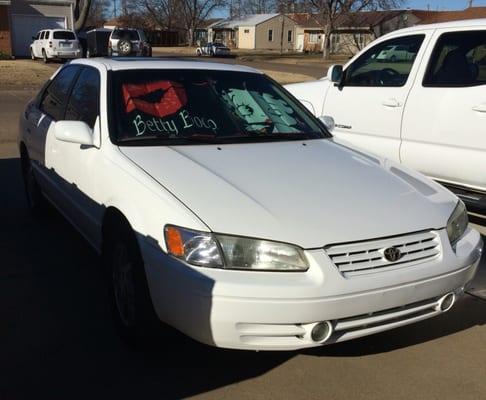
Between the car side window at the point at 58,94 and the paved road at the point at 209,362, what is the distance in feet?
5.34

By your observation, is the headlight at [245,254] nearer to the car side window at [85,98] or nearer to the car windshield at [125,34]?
the car side window at [85,98]

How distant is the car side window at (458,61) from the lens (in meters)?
5.64

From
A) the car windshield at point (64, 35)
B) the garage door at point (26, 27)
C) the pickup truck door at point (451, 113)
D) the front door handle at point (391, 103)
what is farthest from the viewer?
the garage door at point (26, 27)

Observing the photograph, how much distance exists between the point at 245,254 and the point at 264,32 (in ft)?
262

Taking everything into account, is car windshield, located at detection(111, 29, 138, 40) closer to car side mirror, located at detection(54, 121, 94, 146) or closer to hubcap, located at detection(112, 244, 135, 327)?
car side mirror, located at detection(54, 121, 94, 146)

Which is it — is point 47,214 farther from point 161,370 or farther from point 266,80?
point 161,370

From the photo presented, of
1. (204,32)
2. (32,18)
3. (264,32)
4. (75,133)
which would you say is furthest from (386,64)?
(204,32)

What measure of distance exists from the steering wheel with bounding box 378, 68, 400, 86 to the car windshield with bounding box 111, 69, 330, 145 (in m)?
1.94

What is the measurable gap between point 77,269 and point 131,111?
4.48ft

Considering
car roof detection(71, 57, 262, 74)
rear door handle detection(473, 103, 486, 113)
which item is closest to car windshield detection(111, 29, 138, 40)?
car roof detection(71, 57, 262, 74)

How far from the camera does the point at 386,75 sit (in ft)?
21.1

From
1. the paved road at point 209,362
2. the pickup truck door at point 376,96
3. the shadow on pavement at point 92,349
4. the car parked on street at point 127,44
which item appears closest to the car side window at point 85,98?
the shadow on pavement at point 92,349

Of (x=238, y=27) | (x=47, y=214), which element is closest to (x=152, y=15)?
(x=238, y=27)

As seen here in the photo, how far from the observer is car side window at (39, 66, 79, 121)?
502 centimetres
